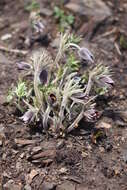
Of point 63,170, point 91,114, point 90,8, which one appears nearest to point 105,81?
point 91,114

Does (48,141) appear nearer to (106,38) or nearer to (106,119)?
(106,119)

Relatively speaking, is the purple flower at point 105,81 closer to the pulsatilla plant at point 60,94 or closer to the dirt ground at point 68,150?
the pulsatilla plant at point 60,94

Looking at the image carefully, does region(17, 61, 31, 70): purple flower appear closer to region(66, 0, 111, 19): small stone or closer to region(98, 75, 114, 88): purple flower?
region(98, 75, 114, 88): purple flower

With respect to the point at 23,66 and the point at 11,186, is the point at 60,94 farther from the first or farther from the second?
the point at 11,186

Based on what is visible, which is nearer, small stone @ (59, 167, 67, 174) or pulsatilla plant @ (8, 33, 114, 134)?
small stone @ (59, 167, 67, 174)

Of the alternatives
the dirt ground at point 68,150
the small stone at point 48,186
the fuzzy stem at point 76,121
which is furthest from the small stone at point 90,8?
the small stone at point 48,186

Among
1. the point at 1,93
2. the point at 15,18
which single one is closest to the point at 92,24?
the point at 15,18

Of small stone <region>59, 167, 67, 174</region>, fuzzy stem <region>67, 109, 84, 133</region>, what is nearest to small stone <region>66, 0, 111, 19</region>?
fuzzy stem <region>67, 109, 84, 133</region>
